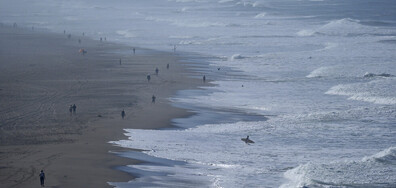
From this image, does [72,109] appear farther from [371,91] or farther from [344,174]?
[371,91]

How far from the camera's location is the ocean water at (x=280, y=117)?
1661cm

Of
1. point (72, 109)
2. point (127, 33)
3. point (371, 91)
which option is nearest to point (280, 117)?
point (371, 91)

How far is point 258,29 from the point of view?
66375 mm

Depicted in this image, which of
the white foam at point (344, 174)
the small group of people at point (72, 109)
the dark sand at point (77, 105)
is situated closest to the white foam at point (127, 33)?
the dark sand at point (77, 105)

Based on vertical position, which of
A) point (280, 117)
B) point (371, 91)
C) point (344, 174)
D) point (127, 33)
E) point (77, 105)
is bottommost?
point (344, 174)

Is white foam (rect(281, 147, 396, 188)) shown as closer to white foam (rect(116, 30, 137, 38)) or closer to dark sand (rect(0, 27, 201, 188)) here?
dark sand (rect(0, 27, 201, 188))

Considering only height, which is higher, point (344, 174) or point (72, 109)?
point (72, 109)

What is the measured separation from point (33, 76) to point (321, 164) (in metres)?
20.5

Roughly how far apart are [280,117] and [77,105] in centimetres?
821

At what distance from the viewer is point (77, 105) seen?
25.9 metres

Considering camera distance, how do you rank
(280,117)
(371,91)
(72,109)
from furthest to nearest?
(371,91)
(72,109)
(280,117)

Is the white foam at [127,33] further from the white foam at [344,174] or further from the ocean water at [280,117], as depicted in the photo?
the white foam at [344,174]

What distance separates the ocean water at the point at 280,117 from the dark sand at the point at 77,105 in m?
0.99

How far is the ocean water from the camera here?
1661cm
